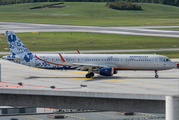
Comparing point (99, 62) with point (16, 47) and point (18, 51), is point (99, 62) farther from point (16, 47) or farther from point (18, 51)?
point (16, 47)

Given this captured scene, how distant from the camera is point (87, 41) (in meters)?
125

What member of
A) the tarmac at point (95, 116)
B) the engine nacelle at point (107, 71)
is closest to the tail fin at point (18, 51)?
the engine nacelle at point (107, 71)

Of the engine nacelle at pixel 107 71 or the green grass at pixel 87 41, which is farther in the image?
the green grass at pixel 87 41

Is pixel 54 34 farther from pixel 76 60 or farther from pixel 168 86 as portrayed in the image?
pixel 168 86

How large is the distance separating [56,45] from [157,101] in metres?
79.9

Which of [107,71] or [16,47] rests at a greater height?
[16,47]

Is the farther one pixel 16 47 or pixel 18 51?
pixel 16 47

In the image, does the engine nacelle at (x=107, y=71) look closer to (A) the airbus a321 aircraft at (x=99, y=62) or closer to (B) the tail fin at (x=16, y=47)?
(A) the airbus a321 aircraft at (x=99, y=62)

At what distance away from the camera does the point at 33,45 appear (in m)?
116

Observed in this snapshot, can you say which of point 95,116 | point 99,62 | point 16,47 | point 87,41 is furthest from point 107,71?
point 87,41

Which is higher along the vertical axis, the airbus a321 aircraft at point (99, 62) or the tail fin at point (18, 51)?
the tail fin at point (18, 51)

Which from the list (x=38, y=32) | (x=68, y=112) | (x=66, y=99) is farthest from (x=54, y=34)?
(x=66, y=99)

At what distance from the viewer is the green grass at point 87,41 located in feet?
369

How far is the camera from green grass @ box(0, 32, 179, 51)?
112375 mm
